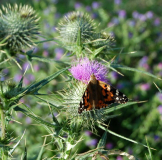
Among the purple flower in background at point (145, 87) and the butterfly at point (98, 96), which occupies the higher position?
the butterfly at point (98, 96)

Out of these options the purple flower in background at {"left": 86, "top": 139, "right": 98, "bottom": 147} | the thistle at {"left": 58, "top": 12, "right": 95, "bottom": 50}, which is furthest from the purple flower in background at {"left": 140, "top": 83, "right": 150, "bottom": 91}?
the thistle at {"left": 58, "top": 12, "right": 95, "bottom": 50}

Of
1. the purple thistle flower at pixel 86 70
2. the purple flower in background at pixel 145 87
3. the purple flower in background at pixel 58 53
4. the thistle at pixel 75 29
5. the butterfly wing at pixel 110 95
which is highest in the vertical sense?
the thistle at pixel 75 29

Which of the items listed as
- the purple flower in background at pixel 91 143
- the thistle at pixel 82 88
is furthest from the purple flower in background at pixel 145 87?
the thistle at pixel 82 88

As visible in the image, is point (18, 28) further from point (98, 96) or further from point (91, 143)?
point (91, 143)

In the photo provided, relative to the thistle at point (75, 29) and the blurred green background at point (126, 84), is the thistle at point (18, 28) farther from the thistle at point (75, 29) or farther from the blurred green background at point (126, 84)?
the thistle at point (75, 29)

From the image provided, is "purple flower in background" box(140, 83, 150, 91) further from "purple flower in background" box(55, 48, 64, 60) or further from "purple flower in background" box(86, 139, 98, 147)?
"purple flower in background" box(55, 48, 64, 60)

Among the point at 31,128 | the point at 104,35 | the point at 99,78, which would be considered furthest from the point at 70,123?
the point at 31,128
